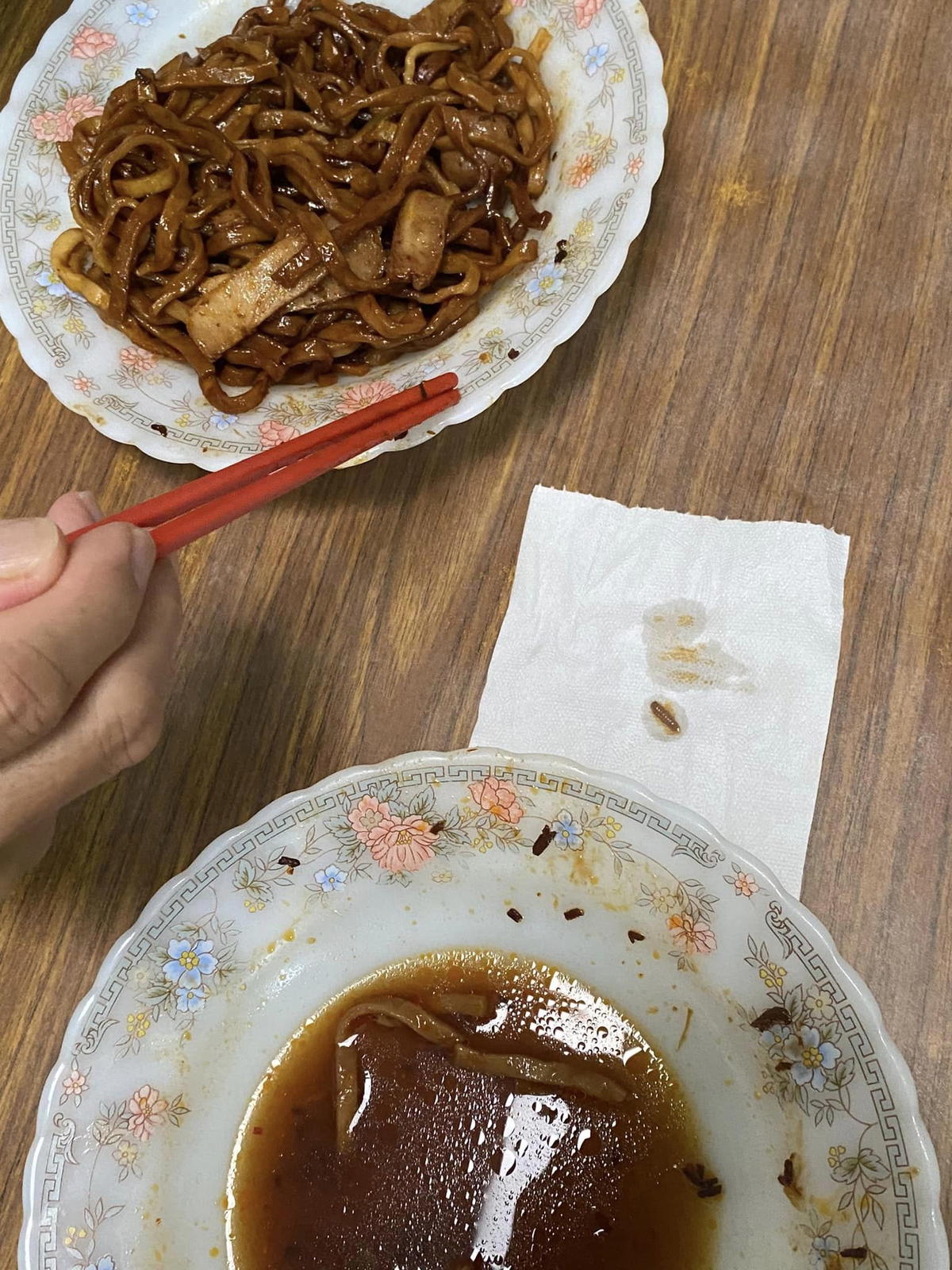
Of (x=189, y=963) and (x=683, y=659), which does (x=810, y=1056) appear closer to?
(x=683, y=659)

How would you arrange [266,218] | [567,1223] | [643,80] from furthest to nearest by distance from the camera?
[266,218]
[643,80]
[567,1223]

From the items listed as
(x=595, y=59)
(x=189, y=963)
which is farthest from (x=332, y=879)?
(x=595, y=59)

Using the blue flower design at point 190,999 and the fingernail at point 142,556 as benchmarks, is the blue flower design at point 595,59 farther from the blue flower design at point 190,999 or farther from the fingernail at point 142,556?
the blue flower design at point 190,999

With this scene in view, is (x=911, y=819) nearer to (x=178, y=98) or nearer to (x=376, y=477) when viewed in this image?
(x=376, y=477)

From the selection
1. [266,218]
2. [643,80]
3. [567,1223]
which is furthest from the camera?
[266,218]

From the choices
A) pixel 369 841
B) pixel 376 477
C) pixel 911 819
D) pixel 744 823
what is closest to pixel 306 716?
pixel 369 841

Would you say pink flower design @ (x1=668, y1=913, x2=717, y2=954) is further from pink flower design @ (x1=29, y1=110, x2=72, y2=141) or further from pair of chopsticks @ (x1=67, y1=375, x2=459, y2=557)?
pink flower design @ (x1=29, y1=110, x2=72, y2=141)

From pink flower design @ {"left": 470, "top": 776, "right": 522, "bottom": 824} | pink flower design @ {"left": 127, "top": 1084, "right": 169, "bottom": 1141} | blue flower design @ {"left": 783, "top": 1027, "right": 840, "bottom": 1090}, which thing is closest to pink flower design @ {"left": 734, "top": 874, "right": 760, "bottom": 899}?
blue flower design @ {"left": 783, "top": 1027, "right": 840, "bottom": 1090}
